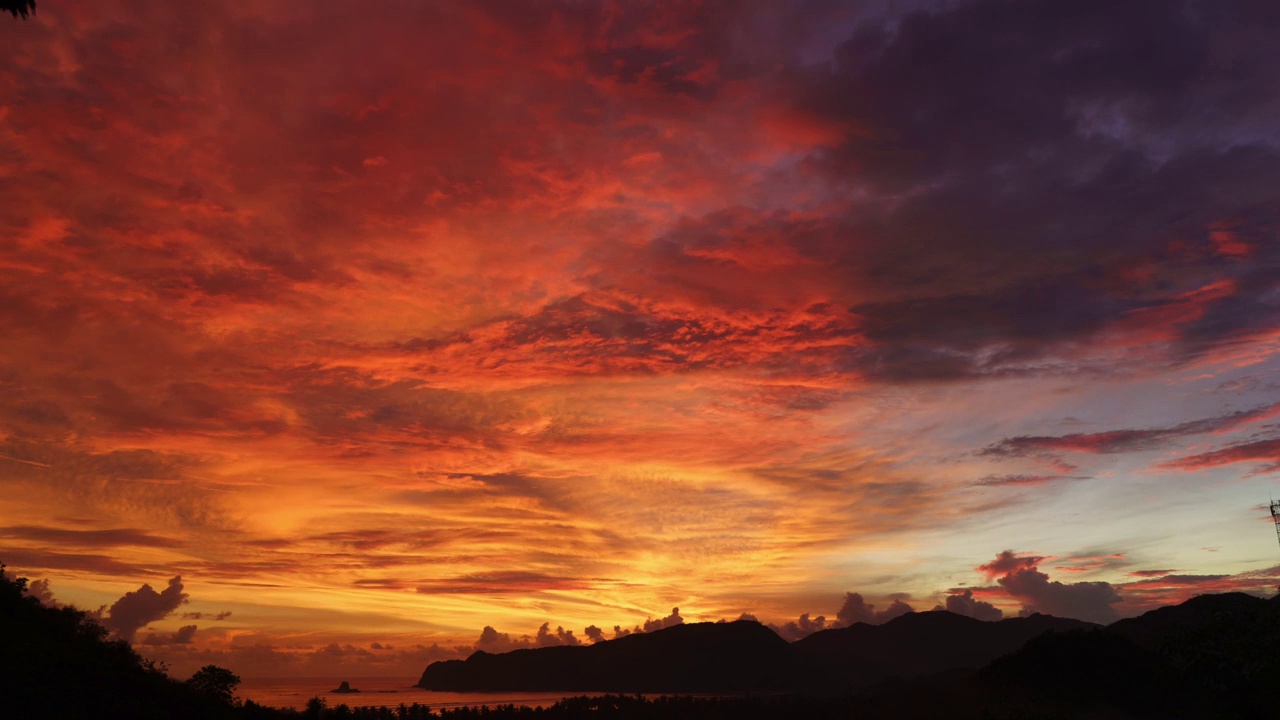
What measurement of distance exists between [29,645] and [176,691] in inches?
342

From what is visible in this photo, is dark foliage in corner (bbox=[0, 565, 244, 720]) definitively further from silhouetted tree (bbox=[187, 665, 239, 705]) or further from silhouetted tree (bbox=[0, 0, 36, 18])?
silhouetted tree (bbox=[0, 0, 36, 18])

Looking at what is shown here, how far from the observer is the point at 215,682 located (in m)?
52.9

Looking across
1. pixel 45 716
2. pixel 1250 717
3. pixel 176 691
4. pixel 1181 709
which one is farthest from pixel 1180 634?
pixel 1181 709

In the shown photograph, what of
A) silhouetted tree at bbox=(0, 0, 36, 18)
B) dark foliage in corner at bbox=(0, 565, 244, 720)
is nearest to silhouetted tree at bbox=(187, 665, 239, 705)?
dark foliage in corner at bbox=(0, 565, 244, 720)

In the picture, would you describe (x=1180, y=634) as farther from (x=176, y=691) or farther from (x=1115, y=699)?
(x=1115, y=699)

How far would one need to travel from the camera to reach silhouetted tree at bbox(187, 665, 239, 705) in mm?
50969

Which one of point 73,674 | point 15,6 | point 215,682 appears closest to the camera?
point 15,6

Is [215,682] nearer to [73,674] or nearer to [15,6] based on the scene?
[73,674]

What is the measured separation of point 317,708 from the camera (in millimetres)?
57062

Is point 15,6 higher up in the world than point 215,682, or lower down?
higher up

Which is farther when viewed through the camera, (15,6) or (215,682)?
(215,682)

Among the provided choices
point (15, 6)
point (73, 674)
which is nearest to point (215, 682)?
point (73, 674)

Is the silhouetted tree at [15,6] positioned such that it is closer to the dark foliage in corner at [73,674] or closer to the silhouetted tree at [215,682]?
the dark foliage in corner at [73,674]

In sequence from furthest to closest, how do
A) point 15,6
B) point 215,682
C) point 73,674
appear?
point 215,682 < point 73,674 < point 15,6
